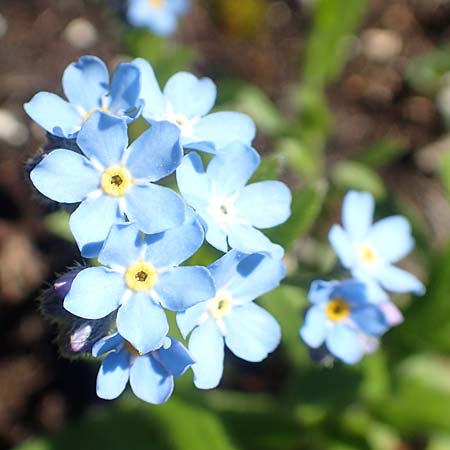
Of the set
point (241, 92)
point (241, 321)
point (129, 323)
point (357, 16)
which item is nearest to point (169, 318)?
point (241, 321)

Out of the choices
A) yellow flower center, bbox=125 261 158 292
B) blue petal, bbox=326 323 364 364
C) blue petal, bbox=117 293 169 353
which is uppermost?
yellow flower center, bbox=125 261 158 292

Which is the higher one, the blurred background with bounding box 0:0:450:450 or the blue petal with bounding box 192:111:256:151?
the blue petal with bounding box 192:111:256:151

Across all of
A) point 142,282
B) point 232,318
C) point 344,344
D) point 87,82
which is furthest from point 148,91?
point 344,344

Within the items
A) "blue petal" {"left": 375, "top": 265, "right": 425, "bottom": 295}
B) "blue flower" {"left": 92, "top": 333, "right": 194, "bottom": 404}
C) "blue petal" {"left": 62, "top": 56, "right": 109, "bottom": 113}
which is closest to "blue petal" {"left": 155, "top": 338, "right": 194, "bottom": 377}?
"blue flower" {"left": 92, "top": 333, "right": 194, "bottom": 404}

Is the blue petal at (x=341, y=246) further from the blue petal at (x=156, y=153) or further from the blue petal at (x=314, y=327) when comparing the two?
the blue petal at (x=156, y=153)

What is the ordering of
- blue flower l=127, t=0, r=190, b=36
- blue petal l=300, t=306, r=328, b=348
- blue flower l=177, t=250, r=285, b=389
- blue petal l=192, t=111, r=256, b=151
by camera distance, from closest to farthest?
1. blue flower l=177, t=250, r=285, b=389
2. blue petal l=192, t=111, r=256, b=151
3. blue petal l=300, t=306, r=328, b=348
4. blue flower l=127, t=0, r=190, b=36

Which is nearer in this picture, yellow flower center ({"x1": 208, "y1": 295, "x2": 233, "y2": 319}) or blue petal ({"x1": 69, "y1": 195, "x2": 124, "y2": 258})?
blue petal ({"x1": 69, "y1": 195, "x2": 124, "y2": 258})

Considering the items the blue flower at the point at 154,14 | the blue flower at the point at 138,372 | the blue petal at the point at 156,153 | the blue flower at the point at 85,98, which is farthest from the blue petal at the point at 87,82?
the blue flower at the point at 154,14

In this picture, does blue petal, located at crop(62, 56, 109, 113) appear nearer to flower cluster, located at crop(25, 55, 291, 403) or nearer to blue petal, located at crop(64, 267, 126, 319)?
flower cluster, located at crop(25, 55, 291, 403)
